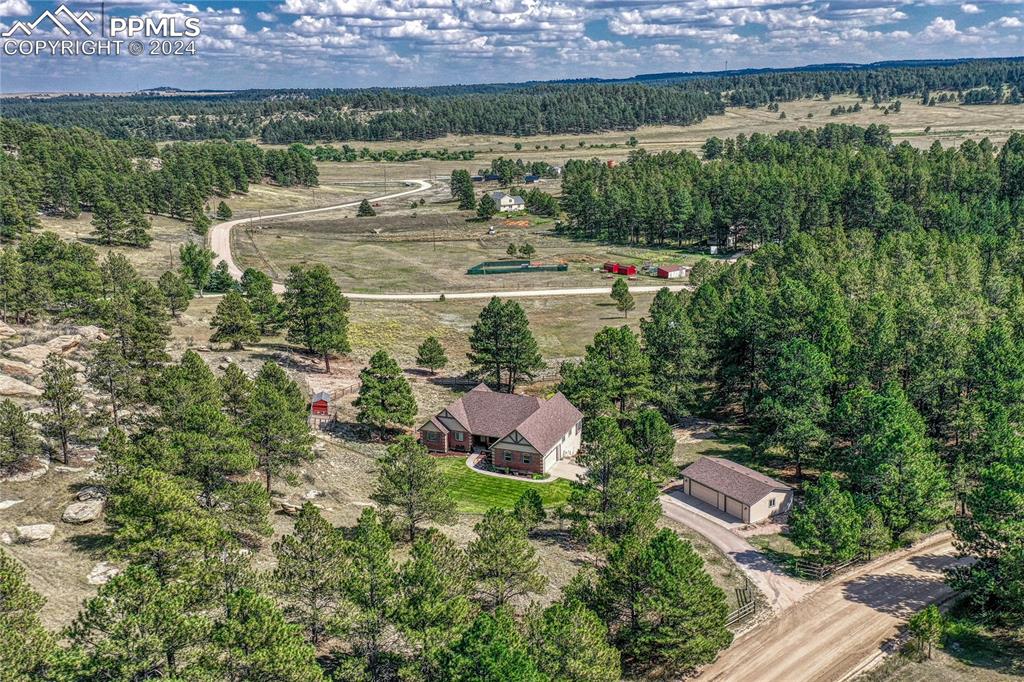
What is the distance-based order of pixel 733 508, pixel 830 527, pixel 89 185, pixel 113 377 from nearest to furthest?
pixel 830 527
pixel 113 377
pixel 733 508
pixel 89 185

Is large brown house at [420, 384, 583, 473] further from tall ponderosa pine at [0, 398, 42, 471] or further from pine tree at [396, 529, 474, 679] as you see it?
tall ponderosa pine at [0, 398, 42, 471]

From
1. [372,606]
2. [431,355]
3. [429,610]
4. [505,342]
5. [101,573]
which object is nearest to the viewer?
[429,610]

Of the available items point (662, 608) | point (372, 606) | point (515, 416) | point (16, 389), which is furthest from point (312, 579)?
point (515, 416)

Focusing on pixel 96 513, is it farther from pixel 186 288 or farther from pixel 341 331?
pixel 186 288

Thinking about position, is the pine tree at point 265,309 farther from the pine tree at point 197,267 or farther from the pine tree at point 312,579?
the pine tree at point 312,579

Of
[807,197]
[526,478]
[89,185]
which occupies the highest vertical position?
[807,197]

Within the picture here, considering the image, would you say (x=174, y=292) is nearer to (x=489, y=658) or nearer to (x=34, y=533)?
(x=34, y=533)

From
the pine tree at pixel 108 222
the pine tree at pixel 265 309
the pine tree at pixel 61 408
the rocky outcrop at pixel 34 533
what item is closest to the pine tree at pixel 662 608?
the rocky outcrop at pixel 34 533
